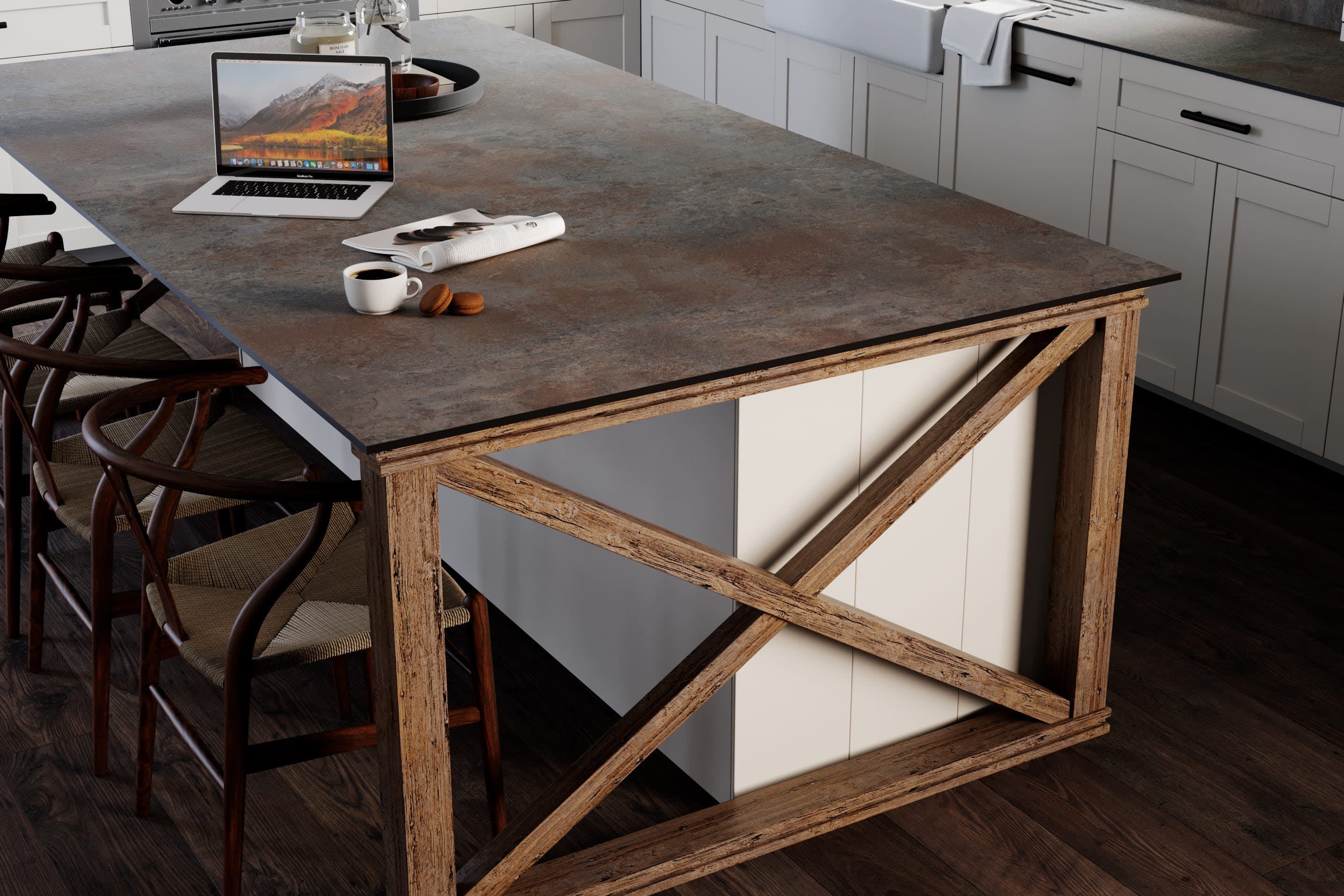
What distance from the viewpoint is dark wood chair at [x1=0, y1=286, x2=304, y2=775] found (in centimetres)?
215

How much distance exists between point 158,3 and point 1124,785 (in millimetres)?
4013

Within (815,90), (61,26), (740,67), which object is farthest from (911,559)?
(61,26)

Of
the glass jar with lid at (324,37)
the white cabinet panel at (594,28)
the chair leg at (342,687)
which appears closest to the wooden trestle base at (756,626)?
the chair leg at (342,687)

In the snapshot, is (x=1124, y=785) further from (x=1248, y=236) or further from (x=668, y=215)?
(x=1248, y=236)

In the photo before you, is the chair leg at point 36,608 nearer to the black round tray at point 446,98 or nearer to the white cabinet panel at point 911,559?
the black round tray at point 446,98

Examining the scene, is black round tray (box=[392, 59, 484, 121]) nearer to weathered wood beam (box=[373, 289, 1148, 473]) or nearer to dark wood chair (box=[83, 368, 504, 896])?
dark wood chair (box=[83, 368, 504, 896])

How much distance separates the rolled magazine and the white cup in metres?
0.15

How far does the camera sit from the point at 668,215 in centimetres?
255

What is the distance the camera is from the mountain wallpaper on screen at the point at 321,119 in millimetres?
2670

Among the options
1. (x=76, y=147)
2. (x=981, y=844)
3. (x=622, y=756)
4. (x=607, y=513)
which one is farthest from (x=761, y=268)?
(x=76, y=147)

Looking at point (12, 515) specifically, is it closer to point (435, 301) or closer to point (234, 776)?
point (234, 776)

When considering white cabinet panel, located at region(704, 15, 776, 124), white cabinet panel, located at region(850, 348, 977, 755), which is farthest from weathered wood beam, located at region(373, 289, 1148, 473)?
white cabinet panel, located at region(704, 15, 776, 124)

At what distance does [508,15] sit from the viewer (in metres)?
5.44

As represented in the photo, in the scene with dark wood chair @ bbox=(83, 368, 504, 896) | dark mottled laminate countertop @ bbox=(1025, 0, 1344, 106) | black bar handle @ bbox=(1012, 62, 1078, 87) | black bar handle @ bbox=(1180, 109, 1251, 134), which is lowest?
dark wood chair @ bbox=(83, 368, 504, 896)
